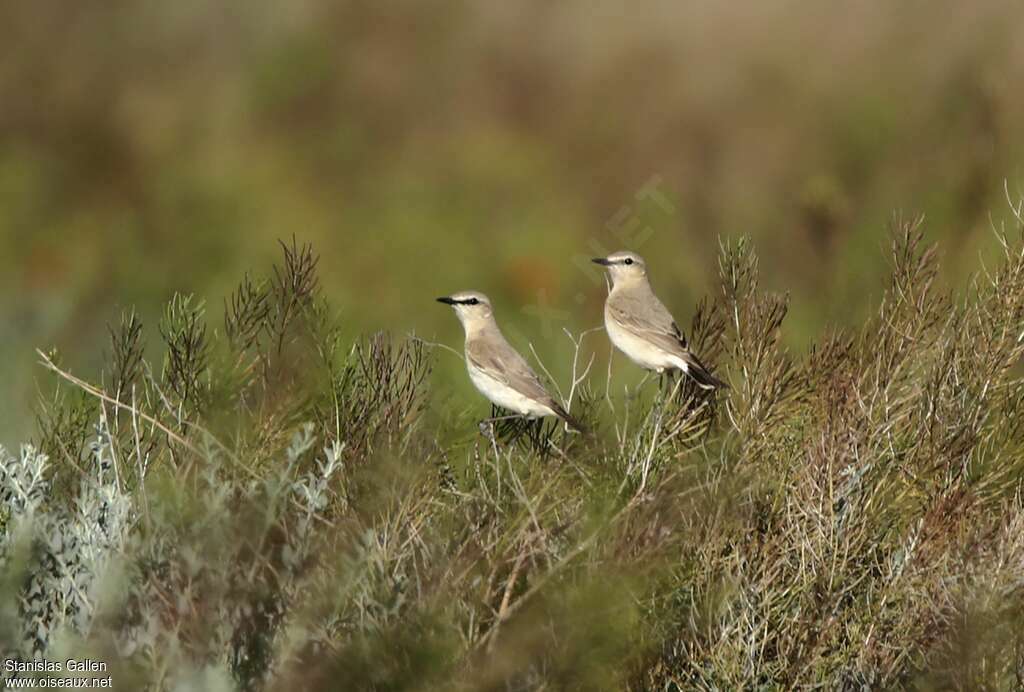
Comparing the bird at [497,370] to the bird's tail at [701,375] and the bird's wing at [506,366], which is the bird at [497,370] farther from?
the bird's tail at [701,375]

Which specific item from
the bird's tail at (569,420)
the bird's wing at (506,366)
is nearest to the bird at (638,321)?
the bird's wing at (506,366)

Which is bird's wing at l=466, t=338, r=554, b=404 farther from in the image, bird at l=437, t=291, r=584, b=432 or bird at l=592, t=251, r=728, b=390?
bird at l=592, t=251, r=728, b=390

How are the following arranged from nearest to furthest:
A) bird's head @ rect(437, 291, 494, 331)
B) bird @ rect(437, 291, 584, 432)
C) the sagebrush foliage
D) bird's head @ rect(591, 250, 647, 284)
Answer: the sagebrush foliage < bird @ rect(437, 291, 584, 432) < bird's head @ rect(437, 291, 494, 331) < bird's head @ rect(591, 250, 647, 284)

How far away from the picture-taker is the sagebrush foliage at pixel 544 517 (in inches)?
89.7

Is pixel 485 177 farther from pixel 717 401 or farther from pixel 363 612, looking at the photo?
pixel 363 612

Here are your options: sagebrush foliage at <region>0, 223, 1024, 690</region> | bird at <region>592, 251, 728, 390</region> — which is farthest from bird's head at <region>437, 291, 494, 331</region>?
sagebrush foliage at <region>0, 223, 1024, 690</region>

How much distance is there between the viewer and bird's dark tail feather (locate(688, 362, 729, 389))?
3213 millimetres

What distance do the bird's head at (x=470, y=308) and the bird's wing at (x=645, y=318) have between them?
373mm

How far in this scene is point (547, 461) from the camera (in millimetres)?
3041

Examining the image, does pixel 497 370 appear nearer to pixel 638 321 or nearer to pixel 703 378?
pixel 638 321

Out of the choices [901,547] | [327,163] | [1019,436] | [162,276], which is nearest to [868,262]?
[1019,436]

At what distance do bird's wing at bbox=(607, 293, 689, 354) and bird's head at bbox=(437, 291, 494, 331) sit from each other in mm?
373

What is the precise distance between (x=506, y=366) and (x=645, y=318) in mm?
672

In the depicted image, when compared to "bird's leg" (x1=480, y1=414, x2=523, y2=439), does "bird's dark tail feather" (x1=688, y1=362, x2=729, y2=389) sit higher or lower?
higher
